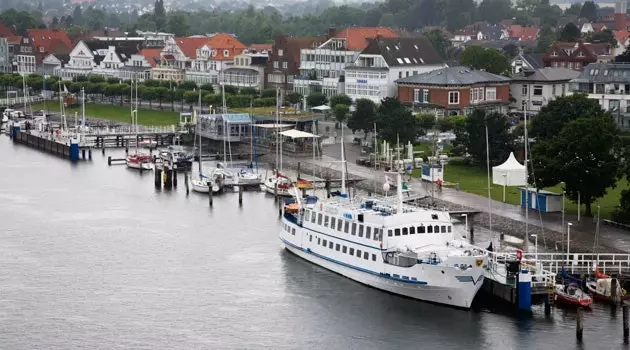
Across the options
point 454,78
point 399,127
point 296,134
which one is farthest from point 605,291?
point 454,78

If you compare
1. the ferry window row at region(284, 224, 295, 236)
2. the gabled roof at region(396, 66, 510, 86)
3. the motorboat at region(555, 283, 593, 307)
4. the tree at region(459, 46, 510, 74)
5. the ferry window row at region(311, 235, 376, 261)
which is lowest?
the motorboat at region(555, 283, 593, 307)

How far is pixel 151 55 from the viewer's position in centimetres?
15812

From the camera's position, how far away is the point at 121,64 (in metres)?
160

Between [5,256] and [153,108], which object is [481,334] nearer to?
[5,256]

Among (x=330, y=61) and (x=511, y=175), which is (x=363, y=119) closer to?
(x=330, y=61)

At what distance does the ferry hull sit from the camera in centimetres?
5431

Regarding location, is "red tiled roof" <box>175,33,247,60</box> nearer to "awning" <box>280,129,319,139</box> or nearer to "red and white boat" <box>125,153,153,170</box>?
"awning" <box>280,129,319,139</box>

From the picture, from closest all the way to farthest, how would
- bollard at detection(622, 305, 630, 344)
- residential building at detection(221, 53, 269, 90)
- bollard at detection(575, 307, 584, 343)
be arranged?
bollard at detection(622, 305, 630, 344) < bollard at detection(575, 307, 584, 343) < residential building at detection(221, 53, 269, 90)

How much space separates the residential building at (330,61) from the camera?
130 m

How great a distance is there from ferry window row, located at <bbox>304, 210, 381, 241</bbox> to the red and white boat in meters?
36.0

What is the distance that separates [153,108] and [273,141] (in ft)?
119

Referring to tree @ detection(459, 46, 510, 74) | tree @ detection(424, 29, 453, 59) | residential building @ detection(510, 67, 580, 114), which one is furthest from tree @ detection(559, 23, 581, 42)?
residential building @ detection(510, 67, 580, 114)

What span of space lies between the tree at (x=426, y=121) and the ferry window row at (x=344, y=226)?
42108 millimetres

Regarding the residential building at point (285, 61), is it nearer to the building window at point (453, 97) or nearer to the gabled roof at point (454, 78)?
the gabled roof at point (454, 78)
